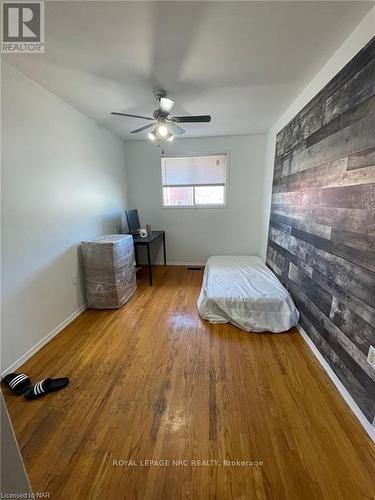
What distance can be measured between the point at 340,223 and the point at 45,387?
2457 mm

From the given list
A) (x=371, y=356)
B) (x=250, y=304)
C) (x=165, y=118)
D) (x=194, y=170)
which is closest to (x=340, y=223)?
(x=371, y=356)

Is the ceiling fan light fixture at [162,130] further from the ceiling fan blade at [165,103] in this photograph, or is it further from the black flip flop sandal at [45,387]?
the black flip flop sandal at [45,387]

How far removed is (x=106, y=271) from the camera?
2.73 meters

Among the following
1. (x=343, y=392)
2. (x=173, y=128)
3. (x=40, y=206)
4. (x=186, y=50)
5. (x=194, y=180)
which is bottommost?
(x=343, y=392)

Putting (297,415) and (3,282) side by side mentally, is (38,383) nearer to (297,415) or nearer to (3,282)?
(3,282)

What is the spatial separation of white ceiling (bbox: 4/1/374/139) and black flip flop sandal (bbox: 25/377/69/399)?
2437 mm

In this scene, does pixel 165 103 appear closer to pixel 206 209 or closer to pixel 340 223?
pixel 340 223

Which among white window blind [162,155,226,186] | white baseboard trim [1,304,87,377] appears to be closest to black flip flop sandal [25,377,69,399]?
white baseboard trim [1,304,87,377]

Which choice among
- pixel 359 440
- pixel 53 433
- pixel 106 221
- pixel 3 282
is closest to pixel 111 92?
pixel 106 221

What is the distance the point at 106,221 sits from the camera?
349 centimetres

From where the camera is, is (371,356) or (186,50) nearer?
(371,356)

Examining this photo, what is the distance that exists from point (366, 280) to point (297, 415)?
97 centimetres

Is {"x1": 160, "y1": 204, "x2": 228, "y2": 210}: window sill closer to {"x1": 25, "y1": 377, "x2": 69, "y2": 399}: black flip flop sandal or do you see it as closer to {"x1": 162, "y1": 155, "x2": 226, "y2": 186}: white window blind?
{"x1": 162, "y1": 155, "x2": 226, "y2": 186}: white window blind

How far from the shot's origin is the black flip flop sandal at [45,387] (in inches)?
62.5
